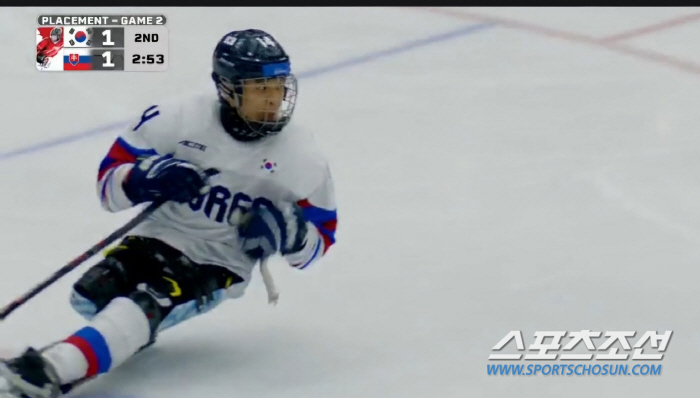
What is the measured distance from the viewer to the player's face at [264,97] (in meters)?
3.40

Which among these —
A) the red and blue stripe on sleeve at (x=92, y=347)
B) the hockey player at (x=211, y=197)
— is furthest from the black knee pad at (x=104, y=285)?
the red and blue stripe on sleeve at (x=92, y=347)

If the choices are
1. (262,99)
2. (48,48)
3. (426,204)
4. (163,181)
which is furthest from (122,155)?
(48,48)

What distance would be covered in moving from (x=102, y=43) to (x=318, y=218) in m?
1.93

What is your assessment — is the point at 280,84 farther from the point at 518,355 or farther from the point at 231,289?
the point at 518,355

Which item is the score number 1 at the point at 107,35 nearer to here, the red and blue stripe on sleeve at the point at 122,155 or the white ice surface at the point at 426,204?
the white ice surface at the point at 426,204

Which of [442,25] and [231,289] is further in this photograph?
[442,25]

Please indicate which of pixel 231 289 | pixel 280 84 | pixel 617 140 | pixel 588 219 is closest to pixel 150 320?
pixel 231 289

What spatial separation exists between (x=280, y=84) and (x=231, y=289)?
491mm

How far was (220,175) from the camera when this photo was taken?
3.48 meters

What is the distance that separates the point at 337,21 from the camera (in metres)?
5.85

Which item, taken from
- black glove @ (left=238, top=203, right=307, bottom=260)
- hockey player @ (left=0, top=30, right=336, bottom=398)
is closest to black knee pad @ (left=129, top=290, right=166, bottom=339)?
hockey player @ (left=0, top=30, right=336, bottom=398)

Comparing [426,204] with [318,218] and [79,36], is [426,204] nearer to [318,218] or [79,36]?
[318,218]

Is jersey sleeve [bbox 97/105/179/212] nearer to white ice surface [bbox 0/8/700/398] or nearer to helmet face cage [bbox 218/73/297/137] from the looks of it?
helmet face cage [bbox 218/73/297/137]

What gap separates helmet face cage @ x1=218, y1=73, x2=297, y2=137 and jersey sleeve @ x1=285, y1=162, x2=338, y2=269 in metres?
0.17
